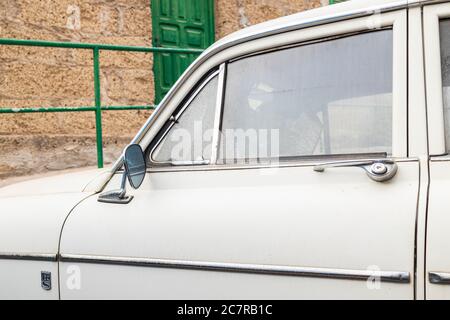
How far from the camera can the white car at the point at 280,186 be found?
5.70 ft

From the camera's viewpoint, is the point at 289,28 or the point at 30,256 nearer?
the point at 289,28

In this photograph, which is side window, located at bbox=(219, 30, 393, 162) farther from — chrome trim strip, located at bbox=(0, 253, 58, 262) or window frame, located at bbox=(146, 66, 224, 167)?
chrome trim strip, located at bbox=(0, 253, 58, 262)

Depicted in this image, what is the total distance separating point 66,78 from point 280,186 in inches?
200

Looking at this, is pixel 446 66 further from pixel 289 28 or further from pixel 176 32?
pixel 176 32

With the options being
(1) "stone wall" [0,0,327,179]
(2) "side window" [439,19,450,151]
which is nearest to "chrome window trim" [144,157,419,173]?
(2) "side window" [439,19,450,151]

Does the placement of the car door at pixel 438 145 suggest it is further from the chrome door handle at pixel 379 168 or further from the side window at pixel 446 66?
the chrome door handle at pixel 379 168

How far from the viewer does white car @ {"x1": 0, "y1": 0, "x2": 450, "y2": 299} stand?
5.70 ft

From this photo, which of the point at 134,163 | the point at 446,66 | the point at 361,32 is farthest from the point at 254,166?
the point at 446,66

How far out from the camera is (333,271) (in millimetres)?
1745

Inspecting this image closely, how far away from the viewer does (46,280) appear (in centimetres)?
225

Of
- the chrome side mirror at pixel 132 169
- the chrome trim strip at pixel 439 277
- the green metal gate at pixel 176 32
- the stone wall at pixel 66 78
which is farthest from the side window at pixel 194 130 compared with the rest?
the green metal gate at pixel 176 32

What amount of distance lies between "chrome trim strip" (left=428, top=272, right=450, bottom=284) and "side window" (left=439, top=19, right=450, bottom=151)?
14.8 inches

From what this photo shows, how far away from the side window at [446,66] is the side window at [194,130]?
2.44 feet

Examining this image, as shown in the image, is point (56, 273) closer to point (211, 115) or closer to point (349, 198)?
point (211, 115)
